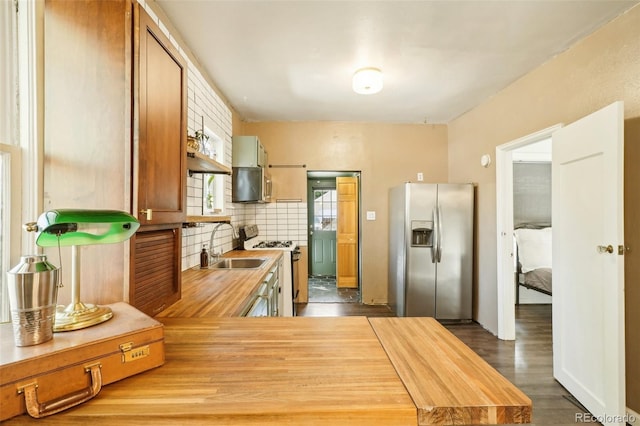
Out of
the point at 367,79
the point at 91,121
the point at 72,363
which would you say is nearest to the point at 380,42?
the point at 367,79

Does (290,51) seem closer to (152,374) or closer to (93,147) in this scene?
(93,147)

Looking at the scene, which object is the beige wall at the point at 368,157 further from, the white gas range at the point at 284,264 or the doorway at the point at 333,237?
the white gas range at the point at 284,264

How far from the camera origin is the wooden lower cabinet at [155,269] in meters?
1.11

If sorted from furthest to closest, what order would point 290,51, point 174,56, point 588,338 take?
point 290,51, point 588,338, point 174,56

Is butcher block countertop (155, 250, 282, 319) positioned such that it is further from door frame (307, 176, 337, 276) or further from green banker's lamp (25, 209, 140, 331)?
door frame (307, 176, 337, 276)

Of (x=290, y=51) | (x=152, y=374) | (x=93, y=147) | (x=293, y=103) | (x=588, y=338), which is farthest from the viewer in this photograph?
(x=293, y=103)

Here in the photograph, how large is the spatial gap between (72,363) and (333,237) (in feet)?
17.5

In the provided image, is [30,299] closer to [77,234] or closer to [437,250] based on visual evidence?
[77,234]

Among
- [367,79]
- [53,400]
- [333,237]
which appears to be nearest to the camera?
[53,400]

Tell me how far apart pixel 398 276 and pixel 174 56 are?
3201mm

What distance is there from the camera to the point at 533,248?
3.83 meters

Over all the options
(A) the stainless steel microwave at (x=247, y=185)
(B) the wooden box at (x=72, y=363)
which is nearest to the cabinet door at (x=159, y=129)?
(B) the wooden box at (x=72, y=363)

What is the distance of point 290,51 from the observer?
228 centimetres

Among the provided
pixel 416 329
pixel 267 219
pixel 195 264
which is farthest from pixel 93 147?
pixel 267 219
